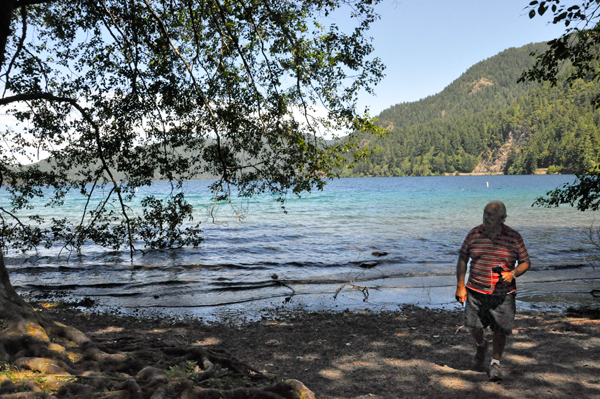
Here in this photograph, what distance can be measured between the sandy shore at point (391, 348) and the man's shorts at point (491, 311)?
0.72 meters

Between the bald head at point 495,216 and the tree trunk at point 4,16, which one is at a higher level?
the tree trunk at point 4,16

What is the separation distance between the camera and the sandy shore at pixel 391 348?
4.65 metres

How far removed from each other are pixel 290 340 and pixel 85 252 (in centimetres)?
1554

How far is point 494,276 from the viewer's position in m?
4.57

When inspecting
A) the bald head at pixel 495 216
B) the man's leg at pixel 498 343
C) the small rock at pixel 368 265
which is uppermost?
the bald head at pixel 495 216

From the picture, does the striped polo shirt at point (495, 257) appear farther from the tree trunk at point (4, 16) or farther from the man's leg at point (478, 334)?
the tree trunk at point (4, 16)

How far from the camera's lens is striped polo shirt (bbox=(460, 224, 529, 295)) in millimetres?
4555

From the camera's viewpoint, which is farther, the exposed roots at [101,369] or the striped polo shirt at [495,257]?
the striped polo shirt at [495,257]

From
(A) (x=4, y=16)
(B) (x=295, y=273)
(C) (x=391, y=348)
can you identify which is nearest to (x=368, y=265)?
(B) (x=295, y=273)

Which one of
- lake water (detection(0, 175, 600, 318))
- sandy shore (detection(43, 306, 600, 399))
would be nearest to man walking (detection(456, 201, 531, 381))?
sandy shore (detection(43, 306, 600, 399))

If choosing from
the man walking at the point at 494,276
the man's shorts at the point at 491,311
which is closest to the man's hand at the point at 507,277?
the man walking at the point at 494,276

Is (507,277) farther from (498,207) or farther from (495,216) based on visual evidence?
(498,207)

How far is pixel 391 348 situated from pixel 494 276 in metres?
2.39

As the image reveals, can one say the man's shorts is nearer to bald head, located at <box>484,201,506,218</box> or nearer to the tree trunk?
bald head, located at <box>484,201,506,218</box>
